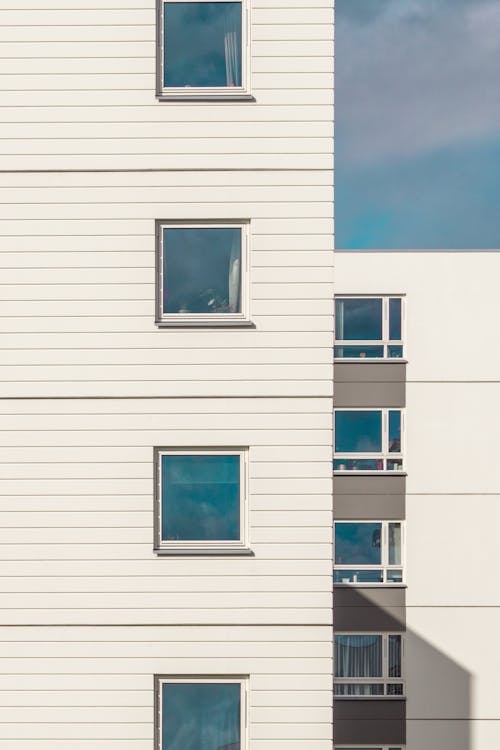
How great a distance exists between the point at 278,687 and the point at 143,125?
621 centimetres

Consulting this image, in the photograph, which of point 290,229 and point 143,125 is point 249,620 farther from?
point 143,125

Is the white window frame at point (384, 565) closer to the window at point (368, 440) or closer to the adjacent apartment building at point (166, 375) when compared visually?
the window at point (368, 440)

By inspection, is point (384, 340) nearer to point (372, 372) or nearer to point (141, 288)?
point (372, 372)

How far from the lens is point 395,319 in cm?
1897

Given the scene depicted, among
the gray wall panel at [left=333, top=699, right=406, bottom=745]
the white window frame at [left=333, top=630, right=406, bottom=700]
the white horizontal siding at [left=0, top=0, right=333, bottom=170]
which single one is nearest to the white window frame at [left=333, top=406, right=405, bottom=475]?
the white window frame at [left=333, top=630, right=406, bottom=700]

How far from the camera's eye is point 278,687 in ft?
28.0

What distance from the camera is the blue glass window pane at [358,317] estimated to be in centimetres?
1894

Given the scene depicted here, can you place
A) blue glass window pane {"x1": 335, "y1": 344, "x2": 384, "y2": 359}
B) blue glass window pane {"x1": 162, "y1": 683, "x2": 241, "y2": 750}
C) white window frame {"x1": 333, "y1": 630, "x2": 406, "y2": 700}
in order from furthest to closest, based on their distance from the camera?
blue glass window pane {"x1": 335, "y1": 344, "x2": 384, "y2": 359} < white window frame {"x1": 333, "y1": 630, "x2": 406, "y2": 700} < blue glass window pane {"x1": 162, "y1": 683, "x2": 241, "y2": 750}

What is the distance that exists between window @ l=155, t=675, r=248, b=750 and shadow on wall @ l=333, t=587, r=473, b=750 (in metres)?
10.1

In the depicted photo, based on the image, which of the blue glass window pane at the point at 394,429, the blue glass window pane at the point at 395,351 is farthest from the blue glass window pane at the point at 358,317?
the blue glass window pane at the point at 394,429

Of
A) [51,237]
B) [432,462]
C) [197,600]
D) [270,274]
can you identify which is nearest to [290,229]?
[270,274]

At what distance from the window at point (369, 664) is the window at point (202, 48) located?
43.8 ft

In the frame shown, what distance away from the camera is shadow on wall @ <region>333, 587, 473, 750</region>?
18312 mm

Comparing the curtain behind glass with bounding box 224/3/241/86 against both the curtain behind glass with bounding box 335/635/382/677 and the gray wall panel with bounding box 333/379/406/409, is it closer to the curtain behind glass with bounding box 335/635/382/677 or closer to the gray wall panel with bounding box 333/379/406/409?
the gray wall panel with bounding box 333/379/406/409
